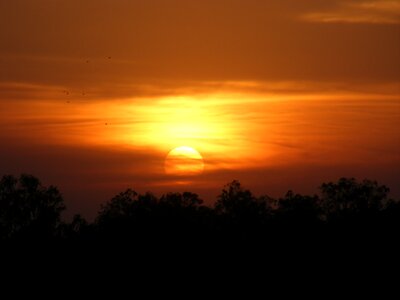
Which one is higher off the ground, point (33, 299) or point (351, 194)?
point (351, 194)

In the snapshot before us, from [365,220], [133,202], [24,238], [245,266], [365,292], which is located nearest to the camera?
[365,292]

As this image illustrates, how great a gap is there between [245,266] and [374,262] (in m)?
8.85

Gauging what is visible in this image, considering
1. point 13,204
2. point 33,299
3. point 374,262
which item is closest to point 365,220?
point 374,262

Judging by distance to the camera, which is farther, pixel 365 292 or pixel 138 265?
pixel 138 265

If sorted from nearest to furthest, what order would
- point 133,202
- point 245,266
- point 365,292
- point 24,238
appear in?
point 365,292 → point 245,266 → point 24,238 → point 133,202

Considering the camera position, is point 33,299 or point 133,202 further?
point 133,202

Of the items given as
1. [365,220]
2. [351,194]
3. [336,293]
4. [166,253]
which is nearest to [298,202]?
[351,194]

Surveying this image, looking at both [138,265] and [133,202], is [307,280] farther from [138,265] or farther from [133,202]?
[133,202]

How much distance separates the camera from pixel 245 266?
71.2 metres

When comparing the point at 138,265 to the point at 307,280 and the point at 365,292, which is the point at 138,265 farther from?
the point at 365,292

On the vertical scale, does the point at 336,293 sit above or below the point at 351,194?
below

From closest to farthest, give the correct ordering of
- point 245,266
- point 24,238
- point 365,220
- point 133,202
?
point 245,266 < point 365,220 < point 24,238 < point 133,202

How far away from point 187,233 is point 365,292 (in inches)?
767

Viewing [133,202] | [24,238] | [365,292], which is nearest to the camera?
[365,292]
